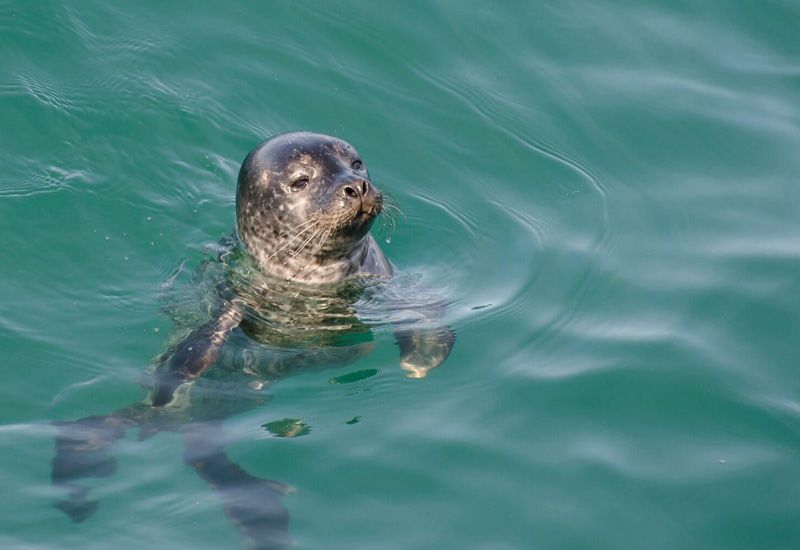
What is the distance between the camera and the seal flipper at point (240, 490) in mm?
6609

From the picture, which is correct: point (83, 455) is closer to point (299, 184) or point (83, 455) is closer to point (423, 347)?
point (423, 347)

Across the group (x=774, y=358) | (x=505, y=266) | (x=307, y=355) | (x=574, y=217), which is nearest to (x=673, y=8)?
(x=574, y=217)

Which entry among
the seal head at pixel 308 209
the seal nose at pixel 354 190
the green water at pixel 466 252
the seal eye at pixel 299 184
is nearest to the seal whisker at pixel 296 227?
the seal head at pixel 308 209

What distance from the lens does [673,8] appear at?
12656mm

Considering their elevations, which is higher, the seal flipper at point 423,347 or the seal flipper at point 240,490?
A: the seal flipper at point 423,347

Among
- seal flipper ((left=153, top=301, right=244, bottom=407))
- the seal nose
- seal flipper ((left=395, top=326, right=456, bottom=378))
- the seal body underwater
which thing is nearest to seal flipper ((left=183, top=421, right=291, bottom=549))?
the seal body underwater

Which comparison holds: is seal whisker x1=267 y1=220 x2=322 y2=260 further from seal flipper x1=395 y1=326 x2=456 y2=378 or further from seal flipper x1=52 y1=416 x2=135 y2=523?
seal flipper x1=52 y1=416 x2=135 y2=523

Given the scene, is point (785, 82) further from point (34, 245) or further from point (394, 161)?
point (34, 245)

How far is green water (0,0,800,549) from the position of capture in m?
7.01

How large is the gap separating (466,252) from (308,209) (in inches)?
68.3

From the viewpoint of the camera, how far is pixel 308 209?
8.59 metres

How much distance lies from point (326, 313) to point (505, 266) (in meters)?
1.62

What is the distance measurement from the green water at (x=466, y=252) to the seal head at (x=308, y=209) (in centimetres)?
68

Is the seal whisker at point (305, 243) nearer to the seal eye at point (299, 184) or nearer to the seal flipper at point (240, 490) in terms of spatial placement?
the seal eye at point (299, 184)
